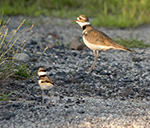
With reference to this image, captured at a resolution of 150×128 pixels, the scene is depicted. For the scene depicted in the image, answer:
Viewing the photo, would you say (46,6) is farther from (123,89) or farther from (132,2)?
(123,89)

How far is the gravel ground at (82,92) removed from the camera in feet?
12.0

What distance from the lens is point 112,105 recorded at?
14.3ft

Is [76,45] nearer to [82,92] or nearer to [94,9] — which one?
[82,92]

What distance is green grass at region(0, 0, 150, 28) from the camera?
10.5 m

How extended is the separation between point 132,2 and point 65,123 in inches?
367

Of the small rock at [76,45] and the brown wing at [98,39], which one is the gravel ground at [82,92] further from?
the brown wing at [98,39]

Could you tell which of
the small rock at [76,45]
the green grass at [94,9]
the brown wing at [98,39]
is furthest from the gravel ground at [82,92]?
the green grass at [94,9]

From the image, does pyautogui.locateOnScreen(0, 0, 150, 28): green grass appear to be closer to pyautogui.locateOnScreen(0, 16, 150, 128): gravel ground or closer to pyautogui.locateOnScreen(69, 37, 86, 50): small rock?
pyautogui.locateOnScreen(0, 16, 150, 128): gravel ground

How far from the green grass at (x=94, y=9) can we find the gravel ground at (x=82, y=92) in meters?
2.96

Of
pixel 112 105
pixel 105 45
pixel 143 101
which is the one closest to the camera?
pixel 112 105

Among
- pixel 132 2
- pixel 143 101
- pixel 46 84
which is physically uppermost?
pixel 132 2

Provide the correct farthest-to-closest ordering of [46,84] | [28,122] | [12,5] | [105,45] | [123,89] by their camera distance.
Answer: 1. [12,5]
2. [105,45]
3. [123,89]
4. [46,84]
5. [28,122]

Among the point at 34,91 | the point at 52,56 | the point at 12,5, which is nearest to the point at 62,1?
the point at 12,5

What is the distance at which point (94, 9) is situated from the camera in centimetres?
1196
